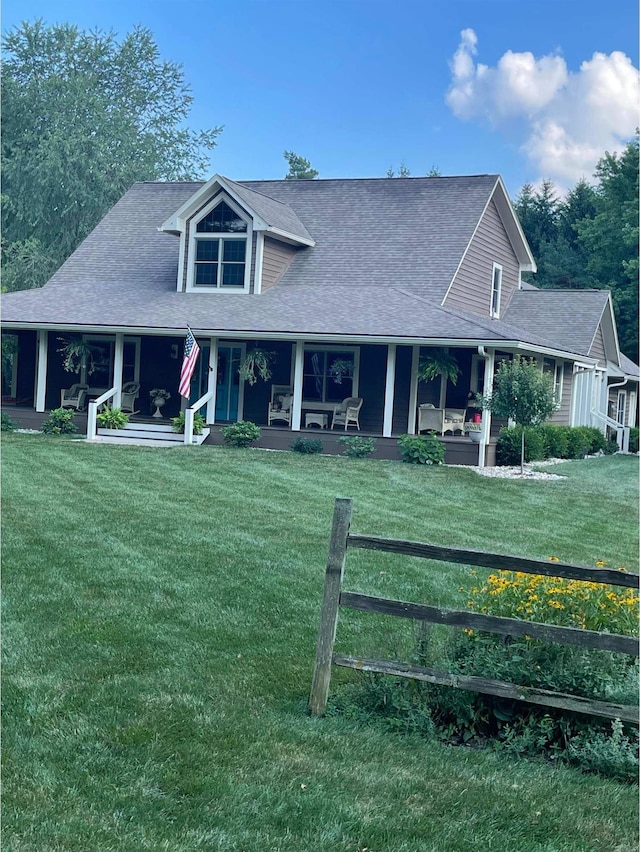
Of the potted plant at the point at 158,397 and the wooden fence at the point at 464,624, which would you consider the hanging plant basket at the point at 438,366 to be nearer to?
the potted plant at the point at 158,397

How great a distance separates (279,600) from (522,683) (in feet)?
9.82

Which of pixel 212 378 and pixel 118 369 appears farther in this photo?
pixel 118 369

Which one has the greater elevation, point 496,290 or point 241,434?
point 496,290

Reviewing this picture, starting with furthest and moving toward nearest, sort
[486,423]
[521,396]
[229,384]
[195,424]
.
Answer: [229,384], [195,424], [486,423], [521,396]

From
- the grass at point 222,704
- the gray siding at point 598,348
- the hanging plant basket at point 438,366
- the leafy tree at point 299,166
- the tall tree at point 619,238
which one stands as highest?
the leafy tree at point 299,166

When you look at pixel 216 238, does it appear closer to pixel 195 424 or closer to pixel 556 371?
pixel 195 424

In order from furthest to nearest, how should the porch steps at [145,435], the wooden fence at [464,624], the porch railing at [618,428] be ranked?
the porch railing at [618,428] < the porch steps at [145,435] < the wooden fence at [464,624]

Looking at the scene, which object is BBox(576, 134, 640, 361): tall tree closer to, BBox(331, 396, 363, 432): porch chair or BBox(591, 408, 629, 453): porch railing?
BBox(591, 408, 629, 453): porch railing

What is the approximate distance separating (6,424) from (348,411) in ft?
27.3

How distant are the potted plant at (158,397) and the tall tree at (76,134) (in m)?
22.2

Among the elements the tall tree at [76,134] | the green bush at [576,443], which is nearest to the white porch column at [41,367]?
the green bush at [576,443]

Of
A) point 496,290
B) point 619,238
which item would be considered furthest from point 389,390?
point 619,238

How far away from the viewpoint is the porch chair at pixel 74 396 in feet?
77.9

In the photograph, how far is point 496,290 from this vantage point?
27.0 metres
